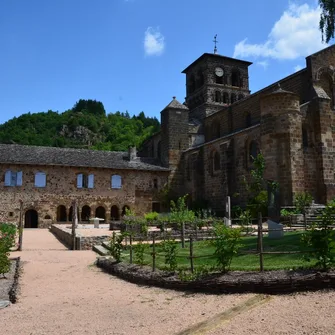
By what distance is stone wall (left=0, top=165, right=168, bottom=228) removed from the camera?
2884 centimetres

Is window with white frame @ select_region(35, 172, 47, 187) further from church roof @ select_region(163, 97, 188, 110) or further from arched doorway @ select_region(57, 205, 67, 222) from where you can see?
church roof @ select_region(163, 97, 188, 110)

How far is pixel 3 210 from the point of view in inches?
1119

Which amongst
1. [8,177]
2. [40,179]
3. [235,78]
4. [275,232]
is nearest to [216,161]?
[40,179]

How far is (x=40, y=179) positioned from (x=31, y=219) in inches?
155

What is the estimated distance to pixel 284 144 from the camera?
2108 centimetres

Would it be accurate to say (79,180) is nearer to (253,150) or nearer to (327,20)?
(253,150)

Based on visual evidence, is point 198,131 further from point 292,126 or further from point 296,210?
point 296,210

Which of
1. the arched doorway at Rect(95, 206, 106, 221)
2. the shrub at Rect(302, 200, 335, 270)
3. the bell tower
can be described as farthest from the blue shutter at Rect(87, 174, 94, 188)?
the shrub at Rect(302, 200, 335, 270)

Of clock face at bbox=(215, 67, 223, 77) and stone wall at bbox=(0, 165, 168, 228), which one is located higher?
clock face at bbox=(215, 67, 223, 77)

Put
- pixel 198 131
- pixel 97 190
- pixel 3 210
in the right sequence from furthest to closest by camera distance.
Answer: pixel 198 131 → pixel 97 190 → pixel 3 210

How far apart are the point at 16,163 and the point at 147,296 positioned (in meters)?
24.6

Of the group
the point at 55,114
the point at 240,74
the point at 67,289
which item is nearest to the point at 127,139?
the point at 55,114

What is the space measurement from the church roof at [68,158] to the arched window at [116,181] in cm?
88

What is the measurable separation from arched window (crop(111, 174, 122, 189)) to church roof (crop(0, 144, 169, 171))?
34.7 inches
